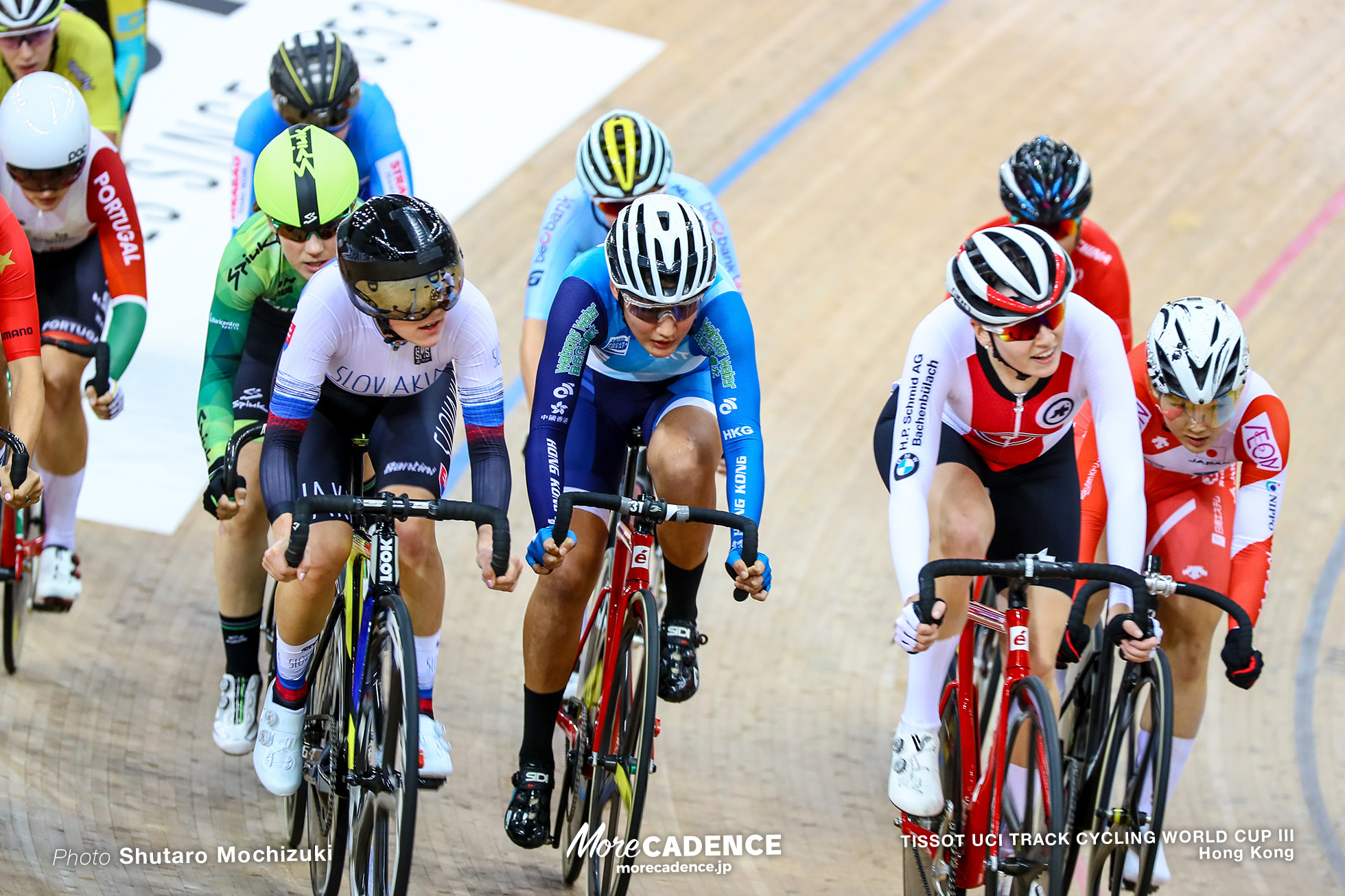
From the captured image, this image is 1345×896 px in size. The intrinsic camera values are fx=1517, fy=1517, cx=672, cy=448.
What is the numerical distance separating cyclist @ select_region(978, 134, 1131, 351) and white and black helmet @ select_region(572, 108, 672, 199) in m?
1.01

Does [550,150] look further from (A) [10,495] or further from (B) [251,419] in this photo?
(A) [10,495]

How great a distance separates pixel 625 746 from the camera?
10.9ft

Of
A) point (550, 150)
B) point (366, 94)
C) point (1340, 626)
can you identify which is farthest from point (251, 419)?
point (550, 150)

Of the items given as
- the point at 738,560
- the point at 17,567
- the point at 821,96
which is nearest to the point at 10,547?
the point at 17,567

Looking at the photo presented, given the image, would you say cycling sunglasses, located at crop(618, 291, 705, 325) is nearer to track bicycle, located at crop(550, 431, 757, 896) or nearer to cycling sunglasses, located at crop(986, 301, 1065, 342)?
track bicycle, located at crop(550, 431, 757, 896)

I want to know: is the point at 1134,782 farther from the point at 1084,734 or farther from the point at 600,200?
the point at 600,200

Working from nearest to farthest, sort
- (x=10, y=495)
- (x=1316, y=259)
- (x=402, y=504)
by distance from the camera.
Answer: (x=402, y=504), (x=10, y=495), (x=1316, y=259)

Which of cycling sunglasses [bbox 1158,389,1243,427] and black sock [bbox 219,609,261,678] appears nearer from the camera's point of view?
cycling sunglasses [bbox 1158,389,1243,427]

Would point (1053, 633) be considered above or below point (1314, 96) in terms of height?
below

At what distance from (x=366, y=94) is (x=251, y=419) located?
138 centimetres

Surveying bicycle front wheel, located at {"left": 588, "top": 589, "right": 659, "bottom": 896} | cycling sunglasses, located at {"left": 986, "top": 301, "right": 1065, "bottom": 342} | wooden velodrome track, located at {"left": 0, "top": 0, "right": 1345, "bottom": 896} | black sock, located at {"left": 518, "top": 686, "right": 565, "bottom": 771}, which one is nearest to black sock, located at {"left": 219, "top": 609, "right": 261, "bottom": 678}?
wooden velodrome track, located at {"left": 0, "top": 0, "right": 1345, "bottom": 896}

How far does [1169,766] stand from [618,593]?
1.23 m

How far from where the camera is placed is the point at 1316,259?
7.23 m

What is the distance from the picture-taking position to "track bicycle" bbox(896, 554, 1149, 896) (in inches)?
117
